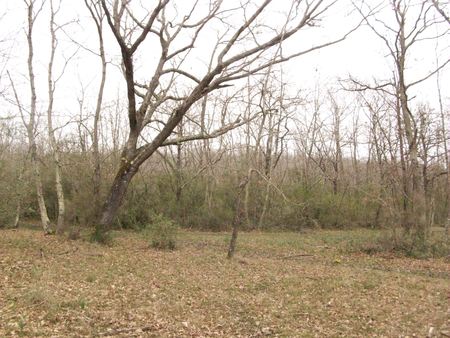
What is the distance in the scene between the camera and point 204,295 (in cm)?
776

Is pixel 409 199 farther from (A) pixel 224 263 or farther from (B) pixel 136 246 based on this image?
(B) pixel 136 246

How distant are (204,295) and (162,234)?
18.6 feet

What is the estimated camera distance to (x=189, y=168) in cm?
2420

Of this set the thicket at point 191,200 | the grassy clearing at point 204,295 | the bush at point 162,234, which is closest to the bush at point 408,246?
the grassy clearing at point 204,295

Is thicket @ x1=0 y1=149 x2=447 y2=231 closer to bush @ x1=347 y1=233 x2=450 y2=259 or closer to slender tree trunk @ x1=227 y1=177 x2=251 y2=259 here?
bush @ x1=347 y1=233 x2=450 y2=259

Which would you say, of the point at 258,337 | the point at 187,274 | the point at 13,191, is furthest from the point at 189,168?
the point at 258,337

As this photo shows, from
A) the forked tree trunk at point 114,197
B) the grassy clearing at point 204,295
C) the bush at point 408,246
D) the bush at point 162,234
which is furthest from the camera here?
the bush at point 408,246

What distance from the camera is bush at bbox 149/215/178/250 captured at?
1314 cm

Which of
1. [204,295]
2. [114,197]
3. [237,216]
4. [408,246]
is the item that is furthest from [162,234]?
[408,246]

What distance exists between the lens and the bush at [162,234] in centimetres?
1314

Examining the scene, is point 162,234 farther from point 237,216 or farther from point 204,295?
point 204,295

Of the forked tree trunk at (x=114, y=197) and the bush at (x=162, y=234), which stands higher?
the forked tree trunk at (x=114, y=197)

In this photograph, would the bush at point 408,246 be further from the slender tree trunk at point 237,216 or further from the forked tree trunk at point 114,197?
the forked tree trunk at point 114,197

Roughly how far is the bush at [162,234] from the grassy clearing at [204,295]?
41.7 inches
